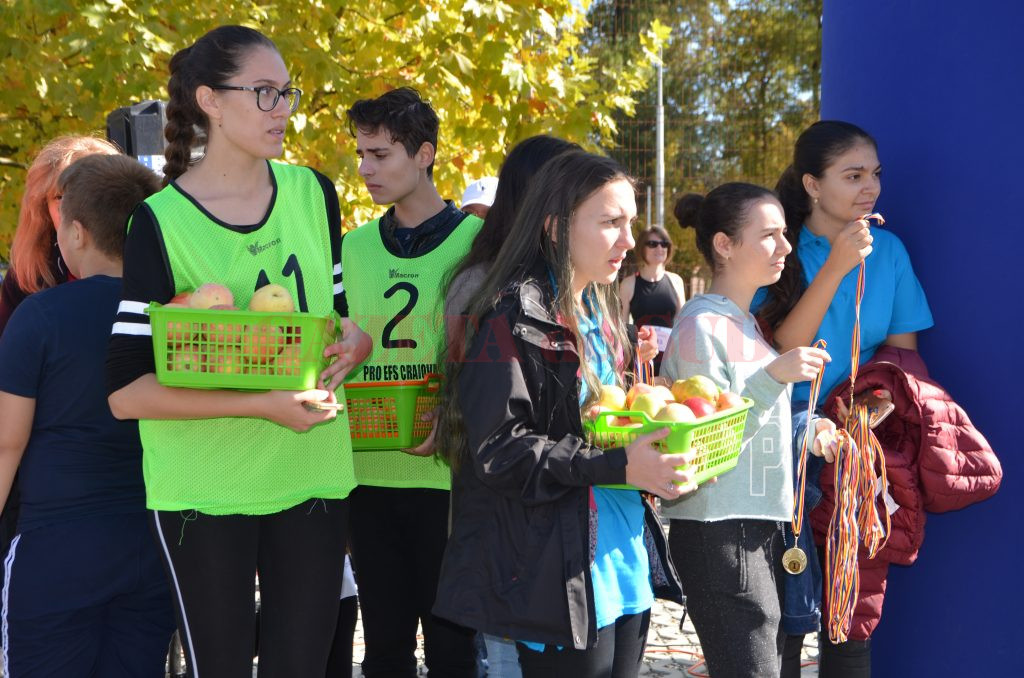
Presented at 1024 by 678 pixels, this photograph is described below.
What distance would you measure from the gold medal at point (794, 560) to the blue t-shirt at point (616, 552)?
21.1 inches

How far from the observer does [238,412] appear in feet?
7.98

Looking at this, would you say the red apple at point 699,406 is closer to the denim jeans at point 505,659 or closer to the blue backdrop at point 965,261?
the blue backdrop at point 965,261

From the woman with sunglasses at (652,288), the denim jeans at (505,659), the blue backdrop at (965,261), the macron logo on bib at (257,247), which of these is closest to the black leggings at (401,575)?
the denim jeans at (505,659)

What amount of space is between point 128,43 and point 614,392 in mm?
4266

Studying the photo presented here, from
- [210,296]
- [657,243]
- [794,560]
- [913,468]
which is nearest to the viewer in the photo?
[210,296]

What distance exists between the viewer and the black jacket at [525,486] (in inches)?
95.4

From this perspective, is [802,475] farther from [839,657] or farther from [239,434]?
[239,434]

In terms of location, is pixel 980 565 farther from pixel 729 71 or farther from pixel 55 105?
pixel 729 71

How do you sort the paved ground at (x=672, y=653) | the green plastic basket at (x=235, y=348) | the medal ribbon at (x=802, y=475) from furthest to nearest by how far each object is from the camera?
the paved ground at (x=672, y=653)
the medal ribbon at (x=802, y=475)
the green plastic basket at (x=235, y=348)

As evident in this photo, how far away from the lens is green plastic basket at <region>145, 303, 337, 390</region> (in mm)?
2346

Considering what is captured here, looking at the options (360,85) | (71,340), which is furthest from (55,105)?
(71,340)

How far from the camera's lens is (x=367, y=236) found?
12.4 feet

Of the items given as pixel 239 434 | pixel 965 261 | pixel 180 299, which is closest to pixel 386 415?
pixel 239 434

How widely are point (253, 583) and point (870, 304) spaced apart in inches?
84.3
